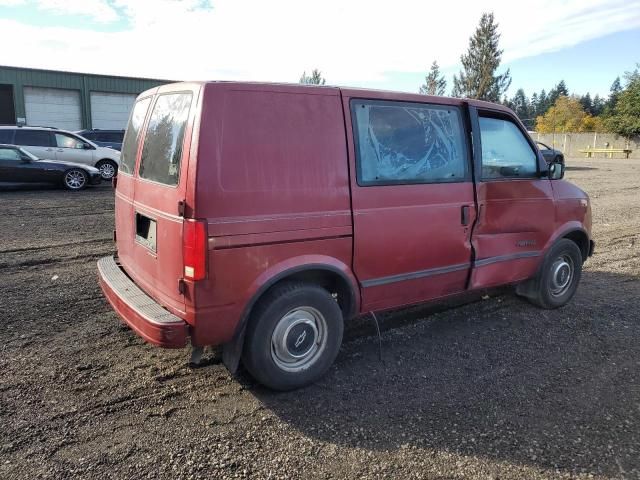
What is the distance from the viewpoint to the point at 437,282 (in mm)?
4230

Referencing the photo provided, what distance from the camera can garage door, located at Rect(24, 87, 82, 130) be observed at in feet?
95.3

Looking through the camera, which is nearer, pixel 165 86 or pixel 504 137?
pixel 165 86

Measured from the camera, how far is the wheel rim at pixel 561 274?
5223mm

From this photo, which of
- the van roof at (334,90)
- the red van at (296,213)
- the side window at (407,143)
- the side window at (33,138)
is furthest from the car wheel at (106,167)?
the side window at (407,143)

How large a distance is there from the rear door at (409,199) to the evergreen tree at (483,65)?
167 feet

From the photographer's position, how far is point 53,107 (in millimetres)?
29750

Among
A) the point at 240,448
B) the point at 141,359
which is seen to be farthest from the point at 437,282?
the point at 141,359

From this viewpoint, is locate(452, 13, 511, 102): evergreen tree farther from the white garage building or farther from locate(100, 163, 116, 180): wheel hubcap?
locate(100, 163, 116, 180): wheel hubcap

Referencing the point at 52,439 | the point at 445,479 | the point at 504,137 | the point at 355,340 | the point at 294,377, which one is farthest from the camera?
the point at 504,137

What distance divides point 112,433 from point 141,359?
3.14ft

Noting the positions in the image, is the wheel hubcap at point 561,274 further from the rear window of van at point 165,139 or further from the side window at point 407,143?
the rear window of van at point 165,139

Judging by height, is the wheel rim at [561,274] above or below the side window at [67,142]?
below

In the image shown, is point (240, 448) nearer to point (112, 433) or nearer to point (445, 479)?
point (112, 433)

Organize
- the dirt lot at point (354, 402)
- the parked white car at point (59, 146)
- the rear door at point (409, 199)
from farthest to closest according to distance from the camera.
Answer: the parked white car at point (59, 146) → the rear door at point (409, 199) → the dirt lot at point (354, 402)
